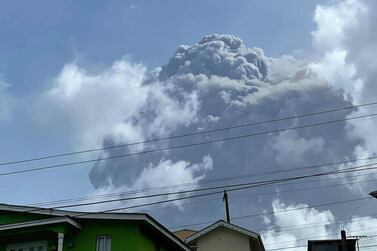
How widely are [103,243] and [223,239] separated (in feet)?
57.7

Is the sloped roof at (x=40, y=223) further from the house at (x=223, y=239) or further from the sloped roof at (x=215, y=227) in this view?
the house at (x=223, y=239)

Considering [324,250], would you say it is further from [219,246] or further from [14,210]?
[219,246]

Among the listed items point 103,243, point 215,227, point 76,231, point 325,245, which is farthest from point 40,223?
point 215,227

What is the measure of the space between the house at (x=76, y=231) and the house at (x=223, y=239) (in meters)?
14.8

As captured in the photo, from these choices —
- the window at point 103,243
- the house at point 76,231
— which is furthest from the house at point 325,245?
the window at point 103,243

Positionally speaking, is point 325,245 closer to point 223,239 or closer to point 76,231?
point 76,231

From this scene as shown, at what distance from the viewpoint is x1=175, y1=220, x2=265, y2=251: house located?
43.3m

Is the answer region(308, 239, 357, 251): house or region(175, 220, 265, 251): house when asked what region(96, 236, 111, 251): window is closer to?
region(308, 239, 357, 251): house

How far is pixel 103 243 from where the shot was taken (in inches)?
1099

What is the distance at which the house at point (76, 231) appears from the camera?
27.5 meters

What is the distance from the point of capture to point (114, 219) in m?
27.6

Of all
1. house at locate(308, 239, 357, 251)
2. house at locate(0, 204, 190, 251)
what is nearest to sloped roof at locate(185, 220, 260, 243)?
house at locate(0, 204, 190, 251)

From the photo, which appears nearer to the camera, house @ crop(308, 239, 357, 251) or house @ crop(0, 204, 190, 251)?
house @ crop(308, 239, 357, 251)

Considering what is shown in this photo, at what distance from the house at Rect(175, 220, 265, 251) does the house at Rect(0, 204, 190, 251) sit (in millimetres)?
14844
